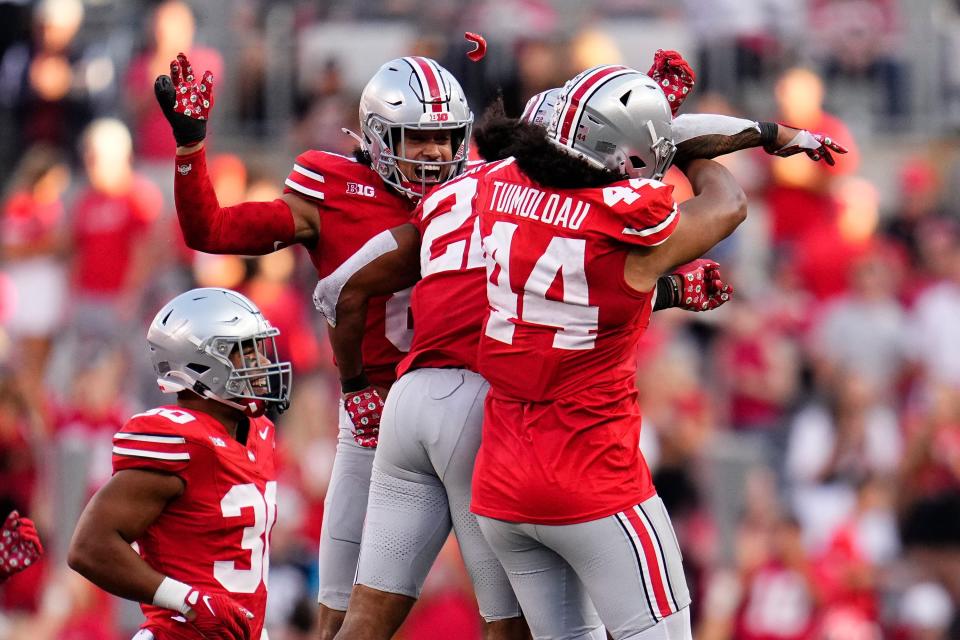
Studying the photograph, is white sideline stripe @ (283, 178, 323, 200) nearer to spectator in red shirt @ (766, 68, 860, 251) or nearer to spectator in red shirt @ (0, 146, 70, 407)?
spectator in red shirt @ (0, 146, 70, 407)

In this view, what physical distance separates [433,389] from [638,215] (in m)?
1.01

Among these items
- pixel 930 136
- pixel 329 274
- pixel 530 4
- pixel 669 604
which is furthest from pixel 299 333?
pixel 669 604

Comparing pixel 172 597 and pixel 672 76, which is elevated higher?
pixel 672 76

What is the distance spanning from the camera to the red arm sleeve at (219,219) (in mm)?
5938

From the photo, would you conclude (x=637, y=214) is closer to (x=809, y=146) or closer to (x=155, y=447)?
(x=809, y=146)

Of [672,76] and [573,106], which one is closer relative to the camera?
[573,106]

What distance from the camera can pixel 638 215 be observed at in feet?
17.3

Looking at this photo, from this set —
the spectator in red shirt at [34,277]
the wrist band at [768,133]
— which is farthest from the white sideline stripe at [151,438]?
the spectator in red shirt at [34,277]

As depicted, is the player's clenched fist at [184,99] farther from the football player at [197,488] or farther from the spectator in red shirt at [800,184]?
the spectator in red shirt at [800,184]

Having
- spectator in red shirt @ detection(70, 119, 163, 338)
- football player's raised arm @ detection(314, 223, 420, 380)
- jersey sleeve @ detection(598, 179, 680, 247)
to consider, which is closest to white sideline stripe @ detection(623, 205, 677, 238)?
jersey sleeve @ detection(598, 179, 680, 247)

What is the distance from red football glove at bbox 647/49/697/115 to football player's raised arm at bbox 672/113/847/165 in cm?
11

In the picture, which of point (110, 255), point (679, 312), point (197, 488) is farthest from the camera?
point (110, 255)

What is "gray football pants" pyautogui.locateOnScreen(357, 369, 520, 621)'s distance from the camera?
230 inches

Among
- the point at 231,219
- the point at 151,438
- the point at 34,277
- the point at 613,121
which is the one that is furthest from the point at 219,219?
the point at 34,277
